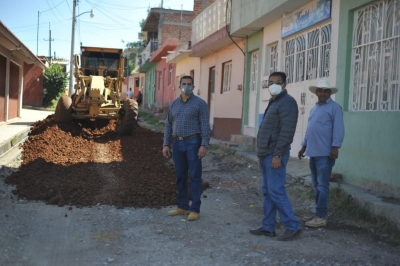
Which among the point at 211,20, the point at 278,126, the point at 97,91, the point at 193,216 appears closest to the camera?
the point at 278,126

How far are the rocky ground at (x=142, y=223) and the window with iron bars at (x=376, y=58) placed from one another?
6.04ft

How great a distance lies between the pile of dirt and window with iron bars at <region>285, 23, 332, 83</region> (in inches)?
141

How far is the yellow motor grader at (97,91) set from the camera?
1520cm

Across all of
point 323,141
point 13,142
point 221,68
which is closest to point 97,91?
point 13,142

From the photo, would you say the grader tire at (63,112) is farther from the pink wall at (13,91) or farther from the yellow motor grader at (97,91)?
the pink wall at (13,91)

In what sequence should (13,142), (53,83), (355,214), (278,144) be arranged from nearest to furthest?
(278,144), (355,214), (13,142), (53,83)

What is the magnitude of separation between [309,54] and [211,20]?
7.77 meters

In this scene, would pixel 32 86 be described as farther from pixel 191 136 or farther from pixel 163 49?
pixel 191 136

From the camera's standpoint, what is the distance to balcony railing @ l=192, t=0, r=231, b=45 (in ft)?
51.2

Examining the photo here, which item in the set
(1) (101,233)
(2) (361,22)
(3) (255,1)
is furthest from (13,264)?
(3) (255,1)

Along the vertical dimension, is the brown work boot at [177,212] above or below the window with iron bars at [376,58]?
below

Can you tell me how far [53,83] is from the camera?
35.8 metres

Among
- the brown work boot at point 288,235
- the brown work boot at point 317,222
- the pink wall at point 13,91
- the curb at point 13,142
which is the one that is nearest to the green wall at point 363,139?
the brown work boot at point 317,222

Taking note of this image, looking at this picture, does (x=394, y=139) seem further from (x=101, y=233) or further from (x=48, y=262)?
(x=48, y=262)
